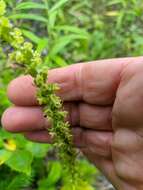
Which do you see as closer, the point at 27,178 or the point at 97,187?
the point at 27,178

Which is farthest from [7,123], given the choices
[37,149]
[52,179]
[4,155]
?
[52,179]

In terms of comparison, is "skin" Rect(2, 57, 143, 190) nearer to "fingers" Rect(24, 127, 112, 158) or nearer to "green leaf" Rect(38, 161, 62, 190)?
"fingers" Rect(24, 127, 112, 158)

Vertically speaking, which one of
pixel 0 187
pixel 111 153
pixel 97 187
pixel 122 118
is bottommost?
pixel 97 187

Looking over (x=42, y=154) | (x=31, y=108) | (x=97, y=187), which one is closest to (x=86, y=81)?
(x=31, y=108)

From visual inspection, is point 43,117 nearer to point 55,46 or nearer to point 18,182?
point 18,182

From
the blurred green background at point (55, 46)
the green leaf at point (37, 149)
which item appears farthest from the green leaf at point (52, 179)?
the green leaf at point (37, 149)

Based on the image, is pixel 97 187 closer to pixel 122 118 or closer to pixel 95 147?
pixel 95 147

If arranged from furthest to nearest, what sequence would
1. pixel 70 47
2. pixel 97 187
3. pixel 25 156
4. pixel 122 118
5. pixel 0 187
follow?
pixel 70 47, pixel 97 187, pixel 0 187, pixel 25 156, pixel 122 118
